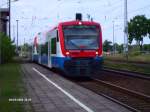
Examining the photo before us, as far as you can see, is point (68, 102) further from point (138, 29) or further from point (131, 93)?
point (138, 29)

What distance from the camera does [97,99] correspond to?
58.8ft

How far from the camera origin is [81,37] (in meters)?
28.0

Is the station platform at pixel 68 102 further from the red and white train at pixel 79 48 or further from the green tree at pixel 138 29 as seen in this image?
the green tree at pixel 138 29

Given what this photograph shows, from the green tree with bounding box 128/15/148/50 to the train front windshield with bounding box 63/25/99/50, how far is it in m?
82.6

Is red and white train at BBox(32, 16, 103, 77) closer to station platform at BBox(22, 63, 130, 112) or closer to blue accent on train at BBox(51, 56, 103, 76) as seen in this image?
blue accent on train at BBox(51, 56, 103, 76)

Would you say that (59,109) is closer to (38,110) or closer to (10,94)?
(38,110)

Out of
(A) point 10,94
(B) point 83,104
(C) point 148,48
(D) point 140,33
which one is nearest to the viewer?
(B) point 83,104

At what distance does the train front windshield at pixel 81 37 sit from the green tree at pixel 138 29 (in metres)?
82.6

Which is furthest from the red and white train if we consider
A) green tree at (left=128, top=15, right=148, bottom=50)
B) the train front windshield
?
green tree at (left=128, top=15, right=148, bottom=50)

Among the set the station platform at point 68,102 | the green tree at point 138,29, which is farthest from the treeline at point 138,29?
the station platform at point 68,102

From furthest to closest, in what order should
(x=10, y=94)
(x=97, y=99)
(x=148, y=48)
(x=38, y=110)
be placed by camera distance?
(x=148, y=48) → (x=10, y=94) → (x=97, y=99) → (x=38, y=110)

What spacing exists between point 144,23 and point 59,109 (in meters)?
100

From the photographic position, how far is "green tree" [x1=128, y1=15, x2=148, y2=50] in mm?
111000

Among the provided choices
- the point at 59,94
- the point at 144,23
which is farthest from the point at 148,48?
the point at 59,94
